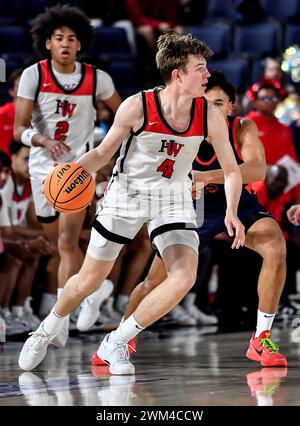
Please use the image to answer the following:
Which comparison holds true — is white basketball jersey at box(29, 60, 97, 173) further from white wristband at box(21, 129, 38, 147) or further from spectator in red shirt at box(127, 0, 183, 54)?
spectator in red shirt at box(127, 0, 183, 54)

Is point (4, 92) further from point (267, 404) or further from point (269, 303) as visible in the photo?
point (267, 404)

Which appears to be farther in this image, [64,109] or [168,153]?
[64,109]

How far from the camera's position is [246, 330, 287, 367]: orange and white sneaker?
6.20 meters

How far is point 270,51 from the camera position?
506 inches

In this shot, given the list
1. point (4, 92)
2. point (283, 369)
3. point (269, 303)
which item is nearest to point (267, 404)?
point (283, 369)

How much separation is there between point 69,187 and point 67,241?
1723mm

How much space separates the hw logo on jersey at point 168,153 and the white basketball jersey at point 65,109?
190cm

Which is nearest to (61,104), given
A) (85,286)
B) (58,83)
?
(58,83)

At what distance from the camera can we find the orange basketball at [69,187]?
5.69 meters

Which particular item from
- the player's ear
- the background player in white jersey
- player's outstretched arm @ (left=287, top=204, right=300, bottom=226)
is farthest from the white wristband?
player's outstretched arm @ (left=287, top=204, right=300, bottom=226)

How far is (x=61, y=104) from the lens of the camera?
25.0 feet

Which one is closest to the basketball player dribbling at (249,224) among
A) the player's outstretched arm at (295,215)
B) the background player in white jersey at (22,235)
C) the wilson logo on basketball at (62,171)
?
the player's outstretched arm at (295,215)

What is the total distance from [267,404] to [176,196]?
169cm

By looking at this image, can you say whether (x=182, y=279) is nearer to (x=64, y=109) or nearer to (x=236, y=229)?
(x=236, y=229)
